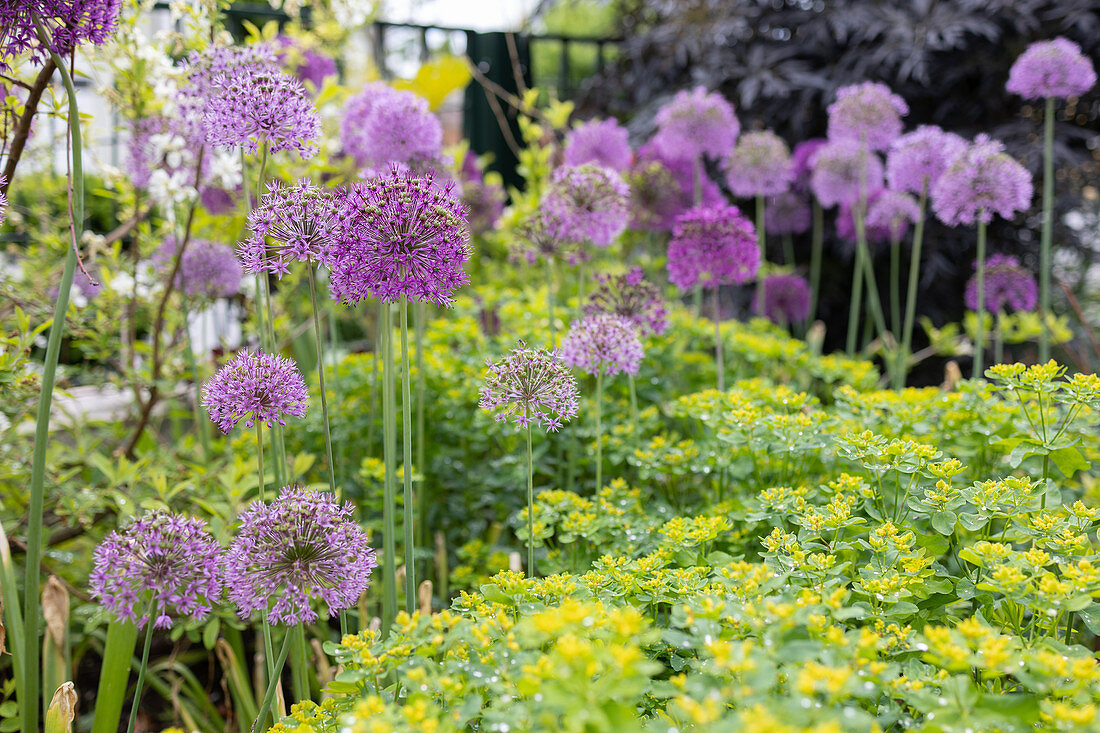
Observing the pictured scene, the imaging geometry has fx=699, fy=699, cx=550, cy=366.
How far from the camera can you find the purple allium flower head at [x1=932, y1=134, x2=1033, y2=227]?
2.48 meters

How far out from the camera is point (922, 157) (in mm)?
2777

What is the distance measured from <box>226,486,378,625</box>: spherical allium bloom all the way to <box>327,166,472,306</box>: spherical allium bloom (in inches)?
14.7

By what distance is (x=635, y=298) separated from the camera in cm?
209

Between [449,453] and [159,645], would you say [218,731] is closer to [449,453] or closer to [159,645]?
[159,645]

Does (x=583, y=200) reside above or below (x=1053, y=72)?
below

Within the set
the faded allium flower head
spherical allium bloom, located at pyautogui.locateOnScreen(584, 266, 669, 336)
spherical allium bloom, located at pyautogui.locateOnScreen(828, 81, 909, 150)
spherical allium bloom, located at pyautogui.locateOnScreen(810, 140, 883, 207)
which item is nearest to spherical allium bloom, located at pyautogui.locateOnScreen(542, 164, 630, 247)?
spherical allium bloom, located at pyautogui.locateOnScreen(584, 266, 669, 336)

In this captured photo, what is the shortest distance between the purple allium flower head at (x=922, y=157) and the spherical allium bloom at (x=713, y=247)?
3.44 feet

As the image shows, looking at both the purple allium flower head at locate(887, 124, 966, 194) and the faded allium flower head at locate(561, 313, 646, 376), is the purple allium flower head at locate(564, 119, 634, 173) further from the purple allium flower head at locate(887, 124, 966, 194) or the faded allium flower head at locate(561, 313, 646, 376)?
the faded allium flower head at locate(561, 313, 646, 376)

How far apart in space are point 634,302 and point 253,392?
1.19 metres

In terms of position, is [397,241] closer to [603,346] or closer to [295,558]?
[295,558]

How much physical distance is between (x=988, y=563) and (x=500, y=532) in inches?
60.7

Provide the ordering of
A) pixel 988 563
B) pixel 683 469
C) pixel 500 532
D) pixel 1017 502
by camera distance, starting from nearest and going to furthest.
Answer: pixel 988 563 < pixel 1017 502 < pixel 683 469 < pixel 500 532

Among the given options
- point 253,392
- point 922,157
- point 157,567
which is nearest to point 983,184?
point 922,157

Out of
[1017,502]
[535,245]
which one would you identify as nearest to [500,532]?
[535,245]
